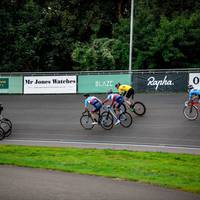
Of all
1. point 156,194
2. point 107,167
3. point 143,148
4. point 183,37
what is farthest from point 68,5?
point 156,194

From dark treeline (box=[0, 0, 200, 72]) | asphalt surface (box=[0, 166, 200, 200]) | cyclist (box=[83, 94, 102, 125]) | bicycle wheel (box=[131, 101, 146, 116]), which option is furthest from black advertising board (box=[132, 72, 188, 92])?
asphalt surface (box=[0, 166, 200, 200])

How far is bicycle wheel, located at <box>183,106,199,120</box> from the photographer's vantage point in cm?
2381

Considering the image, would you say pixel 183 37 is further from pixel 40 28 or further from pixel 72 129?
pixel 72 129

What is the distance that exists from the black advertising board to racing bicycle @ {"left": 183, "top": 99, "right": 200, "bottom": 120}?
8.89m

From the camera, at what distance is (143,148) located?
18.9 m

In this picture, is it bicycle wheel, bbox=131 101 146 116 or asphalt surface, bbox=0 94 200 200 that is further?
bicycle wheel, bbox=131 101 146 116

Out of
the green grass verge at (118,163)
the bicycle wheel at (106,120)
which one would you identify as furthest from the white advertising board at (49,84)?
the green grass verge at (118,163)

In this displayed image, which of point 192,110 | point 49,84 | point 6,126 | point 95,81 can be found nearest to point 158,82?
point 95,81

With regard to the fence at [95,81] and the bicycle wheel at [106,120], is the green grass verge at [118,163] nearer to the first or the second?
the bicycle wheel at [106,120]

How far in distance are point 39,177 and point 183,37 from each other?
114 feet

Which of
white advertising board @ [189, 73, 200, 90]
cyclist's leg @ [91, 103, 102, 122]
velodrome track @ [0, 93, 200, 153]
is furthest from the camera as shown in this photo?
white advertising board @ [189, 73, 200, 90]

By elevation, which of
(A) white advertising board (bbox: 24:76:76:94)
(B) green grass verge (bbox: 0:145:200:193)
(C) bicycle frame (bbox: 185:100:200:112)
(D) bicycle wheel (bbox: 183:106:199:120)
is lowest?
(B) green grass verge (bbox: 0:145:200:193)

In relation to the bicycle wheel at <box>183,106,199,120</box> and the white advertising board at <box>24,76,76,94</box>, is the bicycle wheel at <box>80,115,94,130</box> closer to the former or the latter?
the bicycle wheel at <box>183,106,199,120</box>

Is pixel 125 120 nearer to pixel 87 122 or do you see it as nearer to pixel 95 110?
pixel 95 110
